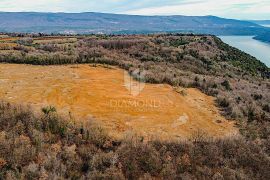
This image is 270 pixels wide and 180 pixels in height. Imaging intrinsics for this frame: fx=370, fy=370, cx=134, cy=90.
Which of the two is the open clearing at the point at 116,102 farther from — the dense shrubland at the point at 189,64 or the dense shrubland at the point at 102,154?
the dense shrubland at the point at 189,64

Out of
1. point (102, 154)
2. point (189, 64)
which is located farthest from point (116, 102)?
point (189, 64)

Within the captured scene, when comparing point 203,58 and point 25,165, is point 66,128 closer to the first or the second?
point 25,165

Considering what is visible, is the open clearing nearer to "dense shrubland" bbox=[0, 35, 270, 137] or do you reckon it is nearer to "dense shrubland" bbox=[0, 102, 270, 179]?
"dense shrubland" bbox=[0, 102, 270, 179]

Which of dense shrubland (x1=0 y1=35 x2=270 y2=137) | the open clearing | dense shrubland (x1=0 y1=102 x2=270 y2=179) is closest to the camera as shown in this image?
dense shrubland (x1=0 y1=102 x2=270 y2=179)

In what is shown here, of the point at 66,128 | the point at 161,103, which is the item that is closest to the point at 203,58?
the point at 161,103

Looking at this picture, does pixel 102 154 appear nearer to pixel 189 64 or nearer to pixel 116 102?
pixel 116 102

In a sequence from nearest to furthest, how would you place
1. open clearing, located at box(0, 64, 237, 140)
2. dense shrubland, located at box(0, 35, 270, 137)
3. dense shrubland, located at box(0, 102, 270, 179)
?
dense shrubland, located at box(0, 102, 270, 179), open clearing, located at box(0, 64, 237, 140), dense shrubland, located at box(0, 35, 270, 137)

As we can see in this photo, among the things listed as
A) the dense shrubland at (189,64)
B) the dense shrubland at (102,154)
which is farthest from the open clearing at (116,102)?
the dense shrubland at (189,64)

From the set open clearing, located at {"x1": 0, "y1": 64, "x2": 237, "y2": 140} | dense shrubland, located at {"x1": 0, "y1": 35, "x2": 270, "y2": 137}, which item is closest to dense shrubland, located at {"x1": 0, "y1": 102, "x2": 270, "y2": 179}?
open clearing, located at {"x1": 0, "y1": 64, "x2": 237, "y2": 140}
